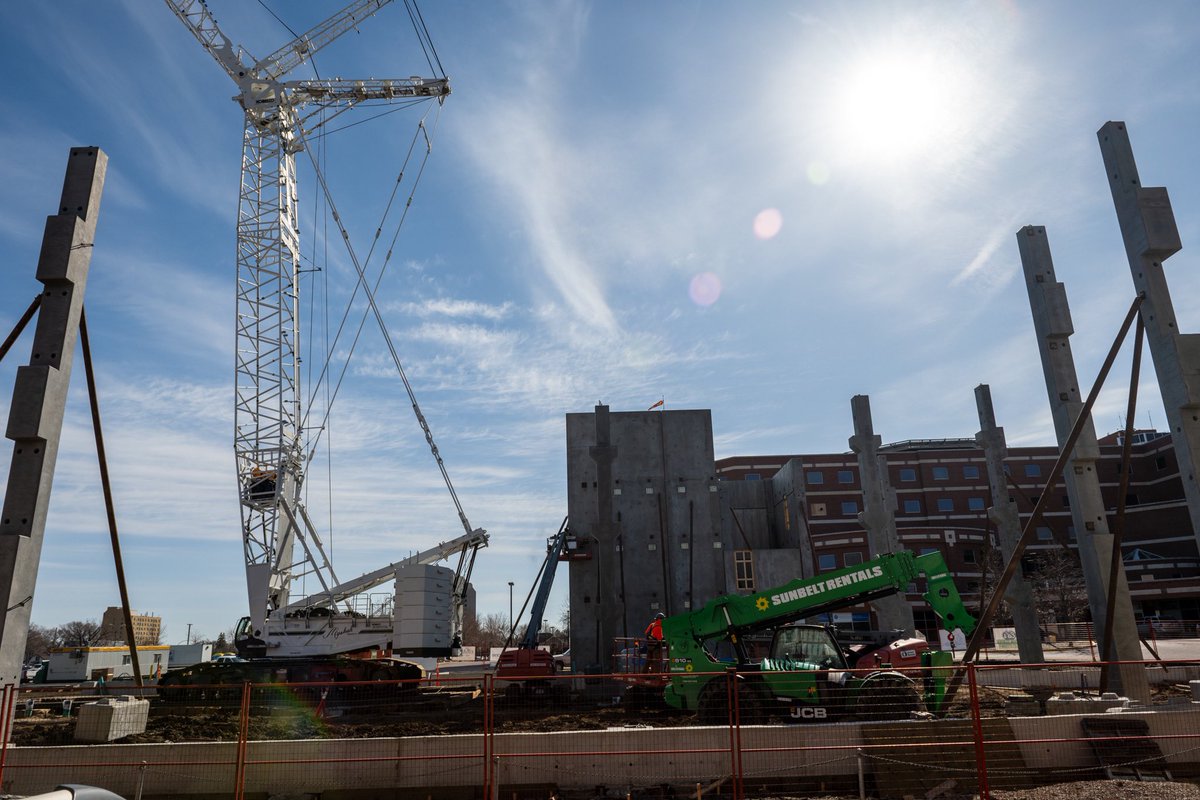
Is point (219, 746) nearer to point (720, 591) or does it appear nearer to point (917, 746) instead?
point (917, 746)

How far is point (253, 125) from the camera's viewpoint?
125 feet

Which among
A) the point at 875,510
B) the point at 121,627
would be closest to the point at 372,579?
the point at 875,510

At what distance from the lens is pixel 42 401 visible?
26.5 feet

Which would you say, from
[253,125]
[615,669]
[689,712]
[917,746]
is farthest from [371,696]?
[253,125]

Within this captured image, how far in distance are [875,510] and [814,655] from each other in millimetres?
9543

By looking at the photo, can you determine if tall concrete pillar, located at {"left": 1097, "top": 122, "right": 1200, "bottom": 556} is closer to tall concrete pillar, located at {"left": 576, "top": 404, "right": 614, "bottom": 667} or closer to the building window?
tall concrete pillar, located at {"left": 576, "top": 404, "right": 614, "bottom": 667}

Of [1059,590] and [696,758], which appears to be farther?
[1059,590]

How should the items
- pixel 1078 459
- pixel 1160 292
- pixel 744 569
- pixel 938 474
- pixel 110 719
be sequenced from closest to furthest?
pixel 1160 292
pixel 110 719
pixel 1078 459
pixel 744 569
pixel 938 474

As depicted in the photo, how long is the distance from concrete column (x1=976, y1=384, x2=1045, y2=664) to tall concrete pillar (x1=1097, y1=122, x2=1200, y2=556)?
22.5ft

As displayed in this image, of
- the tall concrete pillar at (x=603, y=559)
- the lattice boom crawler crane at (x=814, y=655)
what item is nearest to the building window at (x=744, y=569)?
the tall concrete pillar at (x=603, y=559)

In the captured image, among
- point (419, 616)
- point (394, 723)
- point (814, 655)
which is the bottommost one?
point (394, 723)

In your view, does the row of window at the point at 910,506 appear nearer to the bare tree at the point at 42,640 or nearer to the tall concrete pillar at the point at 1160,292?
the tall concrete pillar at the point at 1160,292

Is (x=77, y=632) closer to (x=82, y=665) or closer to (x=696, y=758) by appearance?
(x=82, y=665)

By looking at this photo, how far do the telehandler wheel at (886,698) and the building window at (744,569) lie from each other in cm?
2402
